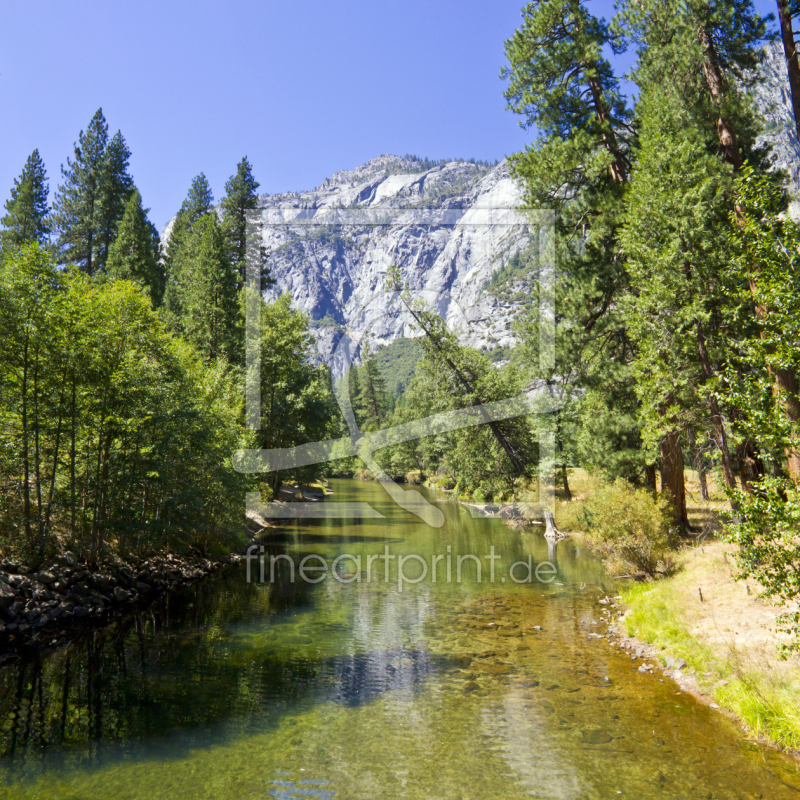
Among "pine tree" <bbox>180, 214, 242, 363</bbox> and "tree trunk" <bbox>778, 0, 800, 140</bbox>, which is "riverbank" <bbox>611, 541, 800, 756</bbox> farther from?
"pine tree" <bbox>180, 214, 242, 363</bbox>

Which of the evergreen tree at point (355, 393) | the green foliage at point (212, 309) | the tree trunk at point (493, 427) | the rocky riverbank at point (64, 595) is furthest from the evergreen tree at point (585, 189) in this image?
the evergreen tree at point (355, 393)

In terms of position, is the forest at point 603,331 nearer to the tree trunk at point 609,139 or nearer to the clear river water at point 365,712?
the tree trunk at point 609,139

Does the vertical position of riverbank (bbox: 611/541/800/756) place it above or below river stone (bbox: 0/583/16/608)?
below

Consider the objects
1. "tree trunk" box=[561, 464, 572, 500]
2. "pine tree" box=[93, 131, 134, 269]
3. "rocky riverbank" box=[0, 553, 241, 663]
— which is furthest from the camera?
"pine tree" box=[93, 131, 134, 269]

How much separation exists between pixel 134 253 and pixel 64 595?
110ft

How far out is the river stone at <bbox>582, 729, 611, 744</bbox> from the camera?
8.65m

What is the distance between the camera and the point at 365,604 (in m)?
17.7

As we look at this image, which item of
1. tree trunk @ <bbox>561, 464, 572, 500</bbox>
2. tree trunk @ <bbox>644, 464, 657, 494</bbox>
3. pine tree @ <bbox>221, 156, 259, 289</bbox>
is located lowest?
tree trunk @ <bbox>561, 464, 572, 500</bbox>

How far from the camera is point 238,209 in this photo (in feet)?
174

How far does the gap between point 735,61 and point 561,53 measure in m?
6.53

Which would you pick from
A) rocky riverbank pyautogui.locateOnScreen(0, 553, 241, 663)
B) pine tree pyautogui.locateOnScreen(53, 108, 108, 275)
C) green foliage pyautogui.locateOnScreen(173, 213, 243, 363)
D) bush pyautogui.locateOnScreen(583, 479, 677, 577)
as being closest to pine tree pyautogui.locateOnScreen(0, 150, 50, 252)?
pine tree pyautogui.locateOnScreen(53, 108, 108, 275)

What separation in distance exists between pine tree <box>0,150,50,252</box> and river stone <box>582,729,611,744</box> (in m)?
51.6

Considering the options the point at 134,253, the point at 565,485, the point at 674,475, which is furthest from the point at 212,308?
the point at 674,475

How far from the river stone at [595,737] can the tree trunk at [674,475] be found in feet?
44.9
